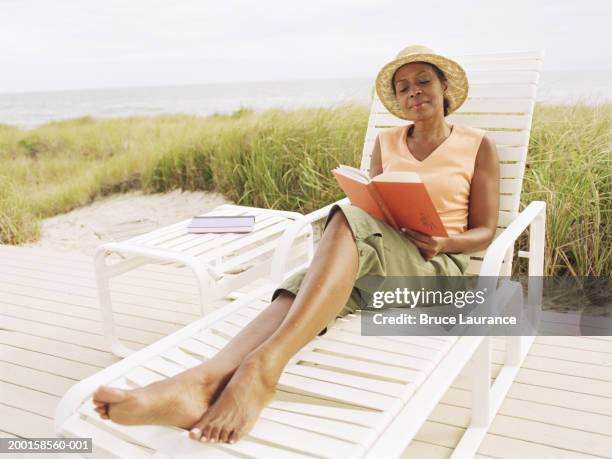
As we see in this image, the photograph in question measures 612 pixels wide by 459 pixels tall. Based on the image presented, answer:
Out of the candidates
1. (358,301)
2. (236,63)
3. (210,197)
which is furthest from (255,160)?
(236,63)

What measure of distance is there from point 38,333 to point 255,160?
2.52 m

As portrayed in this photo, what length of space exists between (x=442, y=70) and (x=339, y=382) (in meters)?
1.36

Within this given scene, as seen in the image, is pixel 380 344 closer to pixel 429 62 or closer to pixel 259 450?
pixel 259 450

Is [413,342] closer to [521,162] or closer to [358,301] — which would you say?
[358,301]

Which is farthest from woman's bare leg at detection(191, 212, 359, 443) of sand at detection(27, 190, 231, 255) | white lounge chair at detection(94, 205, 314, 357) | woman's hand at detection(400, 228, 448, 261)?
sand at detection(27, 190, 231, 255)

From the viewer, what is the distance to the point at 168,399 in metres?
1.44

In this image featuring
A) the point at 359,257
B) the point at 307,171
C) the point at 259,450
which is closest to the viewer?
Result: the point at 259,450

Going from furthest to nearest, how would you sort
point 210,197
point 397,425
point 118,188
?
point 118,188 → point 210,197 → point 397,425

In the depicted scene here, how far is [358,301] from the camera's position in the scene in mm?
2125

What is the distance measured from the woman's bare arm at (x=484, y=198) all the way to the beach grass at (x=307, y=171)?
1026 mm

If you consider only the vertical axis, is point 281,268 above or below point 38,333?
above

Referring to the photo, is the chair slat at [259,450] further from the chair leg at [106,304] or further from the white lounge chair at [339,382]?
the chair leg at [106,304]

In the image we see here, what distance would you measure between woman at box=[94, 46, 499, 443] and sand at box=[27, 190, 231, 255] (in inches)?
139

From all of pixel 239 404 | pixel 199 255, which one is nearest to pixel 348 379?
pixel 239 404
